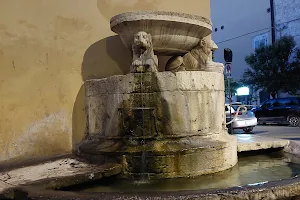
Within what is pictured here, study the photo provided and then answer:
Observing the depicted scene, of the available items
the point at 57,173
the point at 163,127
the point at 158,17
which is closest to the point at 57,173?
A: the point at 57,173

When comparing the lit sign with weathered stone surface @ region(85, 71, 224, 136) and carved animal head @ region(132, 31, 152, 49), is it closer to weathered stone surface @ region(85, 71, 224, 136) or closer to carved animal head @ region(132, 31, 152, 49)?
weathered stone surface @ region(85, 71, 224, 136)

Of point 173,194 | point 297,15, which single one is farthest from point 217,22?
point 173,194

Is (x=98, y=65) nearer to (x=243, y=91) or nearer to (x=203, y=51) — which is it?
(x=203, y=51)

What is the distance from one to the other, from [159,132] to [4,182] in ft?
5.78

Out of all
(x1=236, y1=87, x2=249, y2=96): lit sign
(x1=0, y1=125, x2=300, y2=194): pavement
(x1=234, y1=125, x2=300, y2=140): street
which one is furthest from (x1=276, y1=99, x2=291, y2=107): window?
(x1=0, y1=125, x2=300, y2=194): pavement

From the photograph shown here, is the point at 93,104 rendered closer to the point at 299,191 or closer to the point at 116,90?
the point at 116,90

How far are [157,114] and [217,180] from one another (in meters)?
1.02

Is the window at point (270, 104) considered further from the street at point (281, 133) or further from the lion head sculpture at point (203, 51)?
the lion head sculpture at point (203, 51)

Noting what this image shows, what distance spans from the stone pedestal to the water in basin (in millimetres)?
127

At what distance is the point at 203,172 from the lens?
4152 mm

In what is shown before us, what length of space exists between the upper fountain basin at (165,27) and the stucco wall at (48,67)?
→ 32.8 inches

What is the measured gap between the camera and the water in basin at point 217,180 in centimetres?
363

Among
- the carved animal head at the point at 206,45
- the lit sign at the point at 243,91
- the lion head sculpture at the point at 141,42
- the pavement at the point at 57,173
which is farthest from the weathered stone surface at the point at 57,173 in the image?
the lit sign at the point at 243,91

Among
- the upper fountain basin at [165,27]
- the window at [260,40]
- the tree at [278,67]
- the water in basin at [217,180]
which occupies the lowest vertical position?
the water in basin at [217,180]
